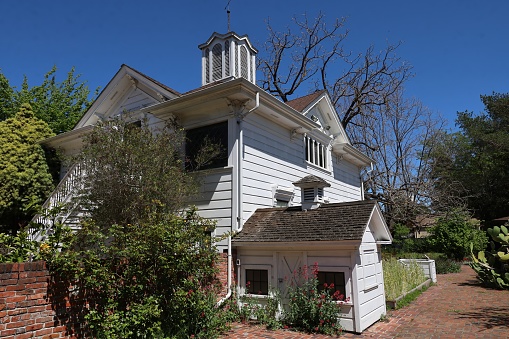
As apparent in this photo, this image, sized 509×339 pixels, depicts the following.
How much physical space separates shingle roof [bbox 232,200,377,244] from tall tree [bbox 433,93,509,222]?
928 inches

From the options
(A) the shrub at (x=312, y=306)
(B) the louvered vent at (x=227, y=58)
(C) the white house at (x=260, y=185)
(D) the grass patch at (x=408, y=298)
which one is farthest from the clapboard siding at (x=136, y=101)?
(D) the grass patch at (x=408, y=298)

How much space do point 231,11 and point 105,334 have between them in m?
12.3

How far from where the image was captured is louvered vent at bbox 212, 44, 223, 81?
13453 millimetres

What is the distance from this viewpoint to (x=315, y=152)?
1535cm

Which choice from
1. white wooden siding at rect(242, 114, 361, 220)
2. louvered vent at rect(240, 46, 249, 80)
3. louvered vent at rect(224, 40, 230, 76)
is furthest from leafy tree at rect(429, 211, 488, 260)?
louvered vent at rect(224, 40, 230, 76)

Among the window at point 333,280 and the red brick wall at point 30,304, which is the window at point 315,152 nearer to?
the window at point 333,280

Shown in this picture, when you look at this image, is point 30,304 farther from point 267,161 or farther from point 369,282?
point 267,161

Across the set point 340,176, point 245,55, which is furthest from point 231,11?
point 340,176

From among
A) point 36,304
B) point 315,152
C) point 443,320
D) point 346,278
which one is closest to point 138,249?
point 36,304

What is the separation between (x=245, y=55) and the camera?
44.8 feet

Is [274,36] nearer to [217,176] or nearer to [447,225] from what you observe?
[447,225]

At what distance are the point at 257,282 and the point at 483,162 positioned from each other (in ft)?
112

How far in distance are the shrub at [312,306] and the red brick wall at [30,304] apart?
474cm

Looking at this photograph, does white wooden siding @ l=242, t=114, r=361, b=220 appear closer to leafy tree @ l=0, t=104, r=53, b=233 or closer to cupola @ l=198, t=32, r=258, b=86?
cupola @ l=198, t=32, r=258, b=86
